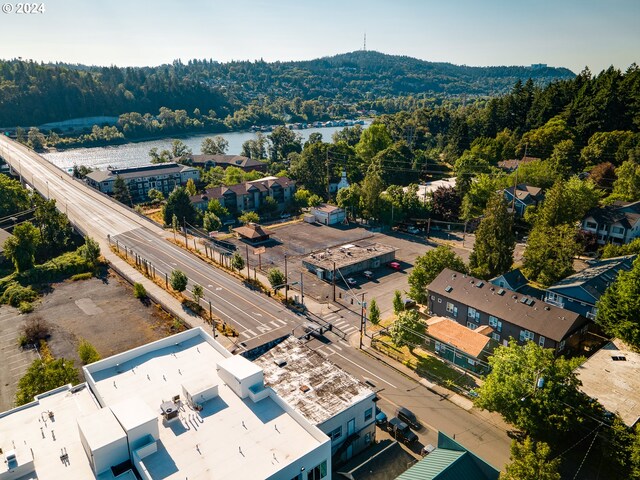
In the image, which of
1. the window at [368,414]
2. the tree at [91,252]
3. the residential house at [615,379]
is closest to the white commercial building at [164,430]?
the window at [368,414]

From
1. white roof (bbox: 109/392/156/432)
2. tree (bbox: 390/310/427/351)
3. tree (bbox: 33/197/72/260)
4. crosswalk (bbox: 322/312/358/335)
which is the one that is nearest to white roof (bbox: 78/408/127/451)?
white roof (bbox: 109/392/156/432)

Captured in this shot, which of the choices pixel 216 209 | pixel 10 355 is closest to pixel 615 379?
pixel 10 355

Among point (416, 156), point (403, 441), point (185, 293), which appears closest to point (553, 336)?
point (403, 441)

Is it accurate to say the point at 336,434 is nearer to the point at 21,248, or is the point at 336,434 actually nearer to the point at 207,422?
the point at 207,422

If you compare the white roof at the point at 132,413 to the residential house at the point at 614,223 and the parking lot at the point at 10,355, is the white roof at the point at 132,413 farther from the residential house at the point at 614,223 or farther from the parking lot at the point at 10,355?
the residential house at the point at 614,223

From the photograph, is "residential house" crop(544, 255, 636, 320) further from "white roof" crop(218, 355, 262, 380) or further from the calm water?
the calm water
